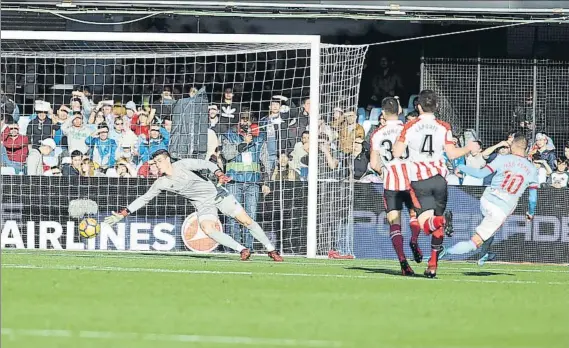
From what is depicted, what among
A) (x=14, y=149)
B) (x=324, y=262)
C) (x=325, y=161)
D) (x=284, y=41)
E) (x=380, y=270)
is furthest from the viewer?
(x=14, y=149)

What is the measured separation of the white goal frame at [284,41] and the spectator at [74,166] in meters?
2.53

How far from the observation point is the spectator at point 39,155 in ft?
72.6

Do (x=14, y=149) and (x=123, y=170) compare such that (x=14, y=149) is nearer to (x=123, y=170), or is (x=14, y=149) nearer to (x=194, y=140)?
(x=123, y=170)

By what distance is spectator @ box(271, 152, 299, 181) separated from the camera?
21734mm

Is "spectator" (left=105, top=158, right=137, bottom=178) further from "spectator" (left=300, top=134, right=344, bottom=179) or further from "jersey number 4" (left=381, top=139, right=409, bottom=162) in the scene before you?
"jersey number 4" (left=381, top=139, right=409, bottom=162)

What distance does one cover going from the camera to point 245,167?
21.8 metres

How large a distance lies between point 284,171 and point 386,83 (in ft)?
11.0

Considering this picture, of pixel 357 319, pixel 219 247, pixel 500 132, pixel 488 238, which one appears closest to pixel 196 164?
pixel 219 247

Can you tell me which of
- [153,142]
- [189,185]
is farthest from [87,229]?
[153,142]

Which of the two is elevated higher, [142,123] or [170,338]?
[142,123]

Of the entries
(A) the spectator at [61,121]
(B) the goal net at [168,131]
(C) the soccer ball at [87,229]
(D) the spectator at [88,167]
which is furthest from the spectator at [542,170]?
(A) the spectator at [61,121]

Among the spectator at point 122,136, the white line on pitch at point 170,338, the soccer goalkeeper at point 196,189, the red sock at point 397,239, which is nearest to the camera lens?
the white line on pitch at point 170,338

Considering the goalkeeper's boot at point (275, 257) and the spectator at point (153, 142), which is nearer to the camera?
the goalkeeper's boot at point (275, 257)

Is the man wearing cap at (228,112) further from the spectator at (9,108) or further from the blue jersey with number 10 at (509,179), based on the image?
the blue jersey with number 10 at (509,179)
